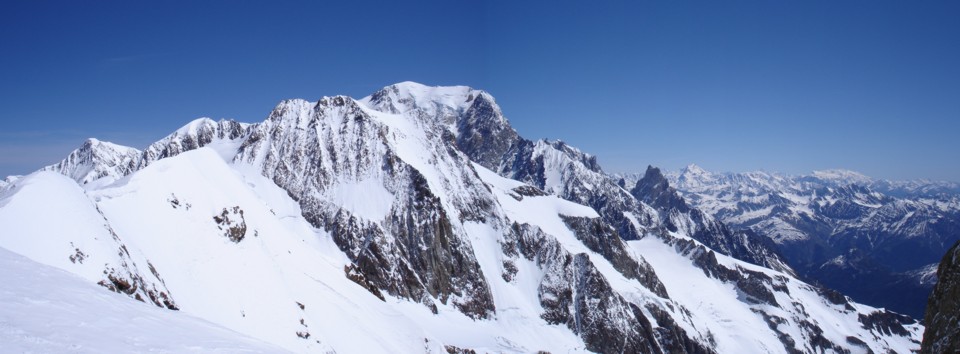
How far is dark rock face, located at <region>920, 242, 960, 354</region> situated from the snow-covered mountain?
131 feet

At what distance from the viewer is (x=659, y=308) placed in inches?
5566

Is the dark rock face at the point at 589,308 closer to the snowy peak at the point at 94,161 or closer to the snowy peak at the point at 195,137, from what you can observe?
the snowy peak at the point at 195,137

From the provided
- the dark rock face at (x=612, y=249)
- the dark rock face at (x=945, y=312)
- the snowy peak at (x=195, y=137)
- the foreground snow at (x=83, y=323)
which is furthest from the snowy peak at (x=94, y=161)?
the dark rock face at (x=945, y=312)

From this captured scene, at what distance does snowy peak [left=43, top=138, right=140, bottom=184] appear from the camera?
161375mm

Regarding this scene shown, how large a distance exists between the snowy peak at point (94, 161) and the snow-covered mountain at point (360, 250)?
1.18 meters

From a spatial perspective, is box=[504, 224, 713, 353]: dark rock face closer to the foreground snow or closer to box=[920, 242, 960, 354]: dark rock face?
box=[920, 242, 960, 354]: dark rock face

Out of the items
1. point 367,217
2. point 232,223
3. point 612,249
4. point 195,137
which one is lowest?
point 232,223

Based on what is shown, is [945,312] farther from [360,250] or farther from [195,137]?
[195,137]

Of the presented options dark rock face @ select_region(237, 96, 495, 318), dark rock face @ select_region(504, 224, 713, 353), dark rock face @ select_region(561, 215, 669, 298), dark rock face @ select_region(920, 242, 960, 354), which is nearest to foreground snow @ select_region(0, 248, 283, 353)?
dark rock face @ select_region(920, 242, 960, 354)

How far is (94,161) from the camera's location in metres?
167

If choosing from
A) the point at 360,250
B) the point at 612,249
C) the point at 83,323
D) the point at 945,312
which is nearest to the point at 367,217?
the point at 360,250

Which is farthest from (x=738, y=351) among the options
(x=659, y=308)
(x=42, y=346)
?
(x=42, y=346)

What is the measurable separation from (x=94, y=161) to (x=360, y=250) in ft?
411

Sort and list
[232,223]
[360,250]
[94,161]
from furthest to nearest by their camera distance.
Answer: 1. [94,161]
2. [360,250]
3. [232,223]
